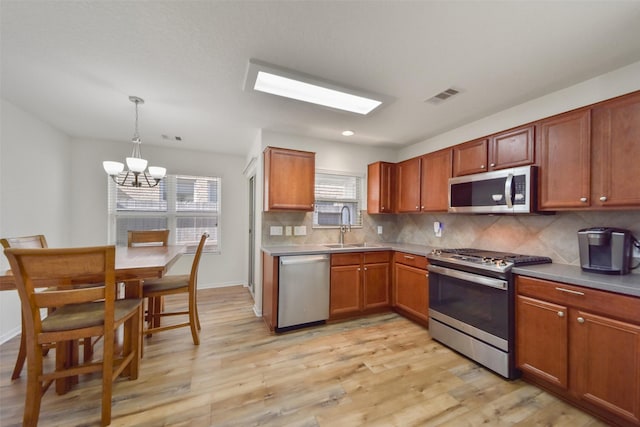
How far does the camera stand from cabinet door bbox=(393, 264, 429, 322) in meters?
2.85

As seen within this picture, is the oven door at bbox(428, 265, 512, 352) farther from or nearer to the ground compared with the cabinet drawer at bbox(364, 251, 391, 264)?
nearer to the ground

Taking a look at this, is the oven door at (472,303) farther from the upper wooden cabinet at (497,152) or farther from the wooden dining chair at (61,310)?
the wooden dining chair at (61,310)

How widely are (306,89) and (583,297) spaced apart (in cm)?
254

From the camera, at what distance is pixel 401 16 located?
1.41 meters

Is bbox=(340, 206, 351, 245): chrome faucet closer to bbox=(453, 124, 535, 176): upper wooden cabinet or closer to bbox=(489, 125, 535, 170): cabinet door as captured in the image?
bbox=(453, 124, 535, 176): upper wooden cabinet

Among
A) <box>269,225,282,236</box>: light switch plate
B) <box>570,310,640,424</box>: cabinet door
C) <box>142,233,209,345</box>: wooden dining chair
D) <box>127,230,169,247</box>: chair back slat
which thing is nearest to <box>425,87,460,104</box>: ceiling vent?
<box>570,310,640,424</box>: cabinet door

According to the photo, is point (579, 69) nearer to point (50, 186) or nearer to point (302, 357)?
point (302, 357)

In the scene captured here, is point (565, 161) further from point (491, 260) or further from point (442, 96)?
point (442, 96)

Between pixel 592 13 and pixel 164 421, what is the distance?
11.6ft

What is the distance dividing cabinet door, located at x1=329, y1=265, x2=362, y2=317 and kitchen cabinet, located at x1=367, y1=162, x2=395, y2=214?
1.05m

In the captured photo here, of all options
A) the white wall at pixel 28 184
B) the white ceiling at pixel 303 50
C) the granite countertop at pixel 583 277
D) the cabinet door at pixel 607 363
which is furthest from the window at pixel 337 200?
the white wall at pixel 28 184

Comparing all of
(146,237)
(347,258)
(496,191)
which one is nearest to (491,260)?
(496,191)

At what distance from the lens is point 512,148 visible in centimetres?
234

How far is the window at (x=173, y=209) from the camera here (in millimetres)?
3957
